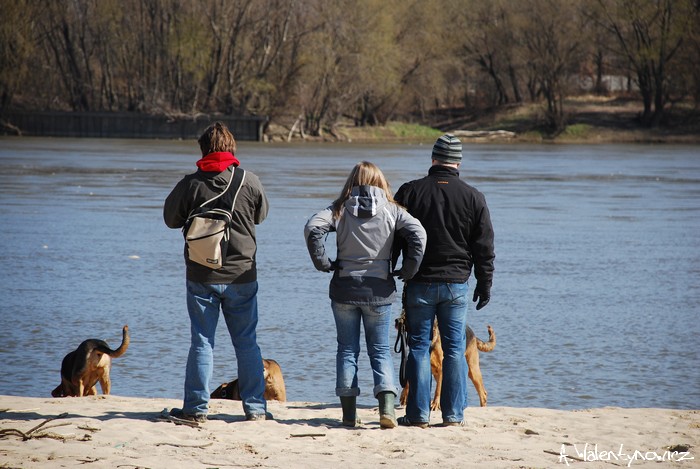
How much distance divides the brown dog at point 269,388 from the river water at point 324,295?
51cm

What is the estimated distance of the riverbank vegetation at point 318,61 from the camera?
205 ft

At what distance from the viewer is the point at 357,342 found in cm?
650

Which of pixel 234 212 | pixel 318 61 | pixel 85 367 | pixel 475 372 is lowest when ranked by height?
pixel 475 372

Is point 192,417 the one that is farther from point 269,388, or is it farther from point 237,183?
point 237,183

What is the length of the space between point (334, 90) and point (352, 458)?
189 feet

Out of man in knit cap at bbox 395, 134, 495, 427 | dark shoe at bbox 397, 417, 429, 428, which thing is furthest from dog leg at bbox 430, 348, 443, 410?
man in knit cap at bbox 395, 134, 495, 427

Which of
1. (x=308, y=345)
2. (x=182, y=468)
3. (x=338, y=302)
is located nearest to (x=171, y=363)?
(x=308, y=345)

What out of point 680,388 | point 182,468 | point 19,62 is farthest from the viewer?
point 19,62

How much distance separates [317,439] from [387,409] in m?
0.52

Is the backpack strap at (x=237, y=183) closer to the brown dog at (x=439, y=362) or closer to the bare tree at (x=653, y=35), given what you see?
the brown dog at (x=439, y=362)

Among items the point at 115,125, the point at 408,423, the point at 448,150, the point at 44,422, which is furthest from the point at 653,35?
the point at 44,422

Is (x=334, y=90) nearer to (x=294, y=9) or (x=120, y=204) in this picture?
(x=294, y=9)

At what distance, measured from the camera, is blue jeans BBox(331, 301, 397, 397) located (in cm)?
639

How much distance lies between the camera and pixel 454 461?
19.0 ft
